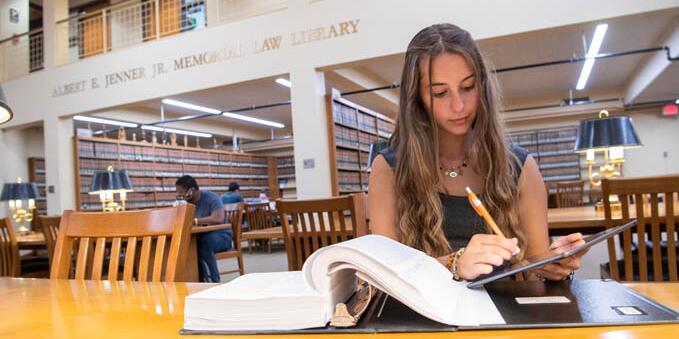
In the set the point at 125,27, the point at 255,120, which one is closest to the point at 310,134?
the point at 125,27

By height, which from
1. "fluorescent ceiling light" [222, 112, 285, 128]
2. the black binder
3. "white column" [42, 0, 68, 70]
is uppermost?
"white column" [42, 0, 68, 70]

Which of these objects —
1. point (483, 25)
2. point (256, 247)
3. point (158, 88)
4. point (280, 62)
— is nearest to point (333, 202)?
point (483, 25)

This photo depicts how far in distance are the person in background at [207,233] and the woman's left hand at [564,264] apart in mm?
3720

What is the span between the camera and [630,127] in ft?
9.80

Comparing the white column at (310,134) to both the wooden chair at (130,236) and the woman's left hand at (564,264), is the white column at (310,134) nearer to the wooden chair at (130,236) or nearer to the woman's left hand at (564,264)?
the wooden chair at (130,236)

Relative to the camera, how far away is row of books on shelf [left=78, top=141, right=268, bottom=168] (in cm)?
788

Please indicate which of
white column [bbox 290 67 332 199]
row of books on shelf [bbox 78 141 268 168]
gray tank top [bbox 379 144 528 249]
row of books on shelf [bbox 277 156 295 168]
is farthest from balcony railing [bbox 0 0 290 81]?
gray tank top [bbox 379 144 528 249]

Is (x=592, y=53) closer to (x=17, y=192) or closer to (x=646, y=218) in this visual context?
(x=646, y=218)

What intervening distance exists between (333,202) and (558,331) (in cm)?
185

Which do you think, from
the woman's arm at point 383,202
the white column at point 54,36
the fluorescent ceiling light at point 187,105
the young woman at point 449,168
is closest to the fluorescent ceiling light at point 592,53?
the young woman at point 449,168

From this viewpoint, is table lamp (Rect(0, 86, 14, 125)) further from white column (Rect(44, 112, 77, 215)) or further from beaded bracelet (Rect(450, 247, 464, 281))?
white column (Rect(44, 112, 77, 215))

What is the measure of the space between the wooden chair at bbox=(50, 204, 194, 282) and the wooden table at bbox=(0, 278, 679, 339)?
0.16 meters

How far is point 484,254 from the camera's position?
718 millimetres

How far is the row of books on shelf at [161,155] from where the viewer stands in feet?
25.9
